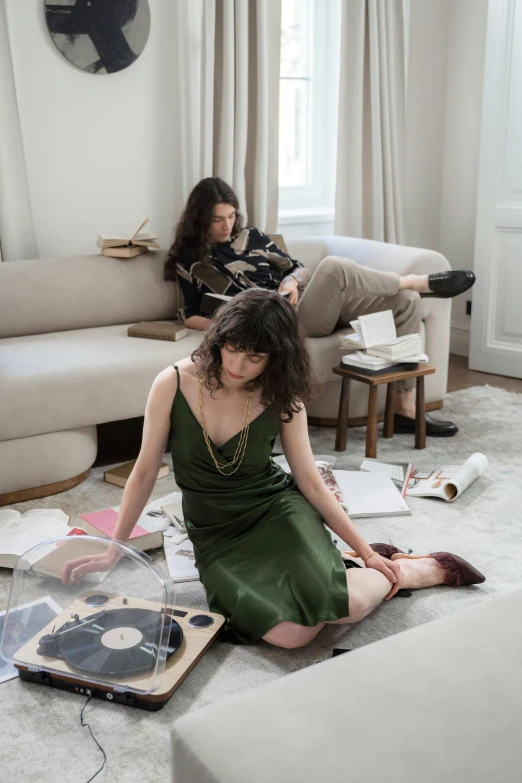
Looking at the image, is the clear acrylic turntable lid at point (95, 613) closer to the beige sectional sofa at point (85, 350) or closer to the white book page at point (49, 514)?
the white book page at point (49, 514)

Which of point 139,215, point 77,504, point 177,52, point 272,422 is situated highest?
point 177,52

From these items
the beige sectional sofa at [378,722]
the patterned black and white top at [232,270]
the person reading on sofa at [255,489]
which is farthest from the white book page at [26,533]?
the beige sectional sofa at [378,722]

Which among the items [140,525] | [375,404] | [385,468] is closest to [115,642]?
[140,525]

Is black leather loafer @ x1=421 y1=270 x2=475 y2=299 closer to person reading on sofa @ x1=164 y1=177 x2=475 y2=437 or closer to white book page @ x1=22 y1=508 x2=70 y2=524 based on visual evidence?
person reading on sofa @ x1=164 y1=177 x2=475 y2=437

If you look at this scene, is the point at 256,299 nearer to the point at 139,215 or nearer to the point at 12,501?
the point at 12,501

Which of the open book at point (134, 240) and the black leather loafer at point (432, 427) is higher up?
Answer: the open book at point (134, 240)

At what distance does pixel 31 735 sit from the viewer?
163 cm

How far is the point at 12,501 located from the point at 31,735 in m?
1.23

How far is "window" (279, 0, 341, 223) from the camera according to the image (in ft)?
14.4

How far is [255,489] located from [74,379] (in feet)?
3.36

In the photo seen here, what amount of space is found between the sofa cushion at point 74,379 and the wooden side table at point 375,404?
24.4 inches

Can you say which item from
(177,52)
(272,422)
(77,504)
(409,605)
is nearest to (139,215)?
(177,52)

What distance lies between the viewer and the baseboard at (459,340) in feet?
15.6

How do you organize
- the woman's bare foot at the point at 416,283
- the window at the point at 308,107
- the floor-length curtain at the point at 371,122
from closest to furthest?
the woman's bare foot at the point at 416,283
the floor-length curtain at the point at 371,122
the window at the point at 308,107
